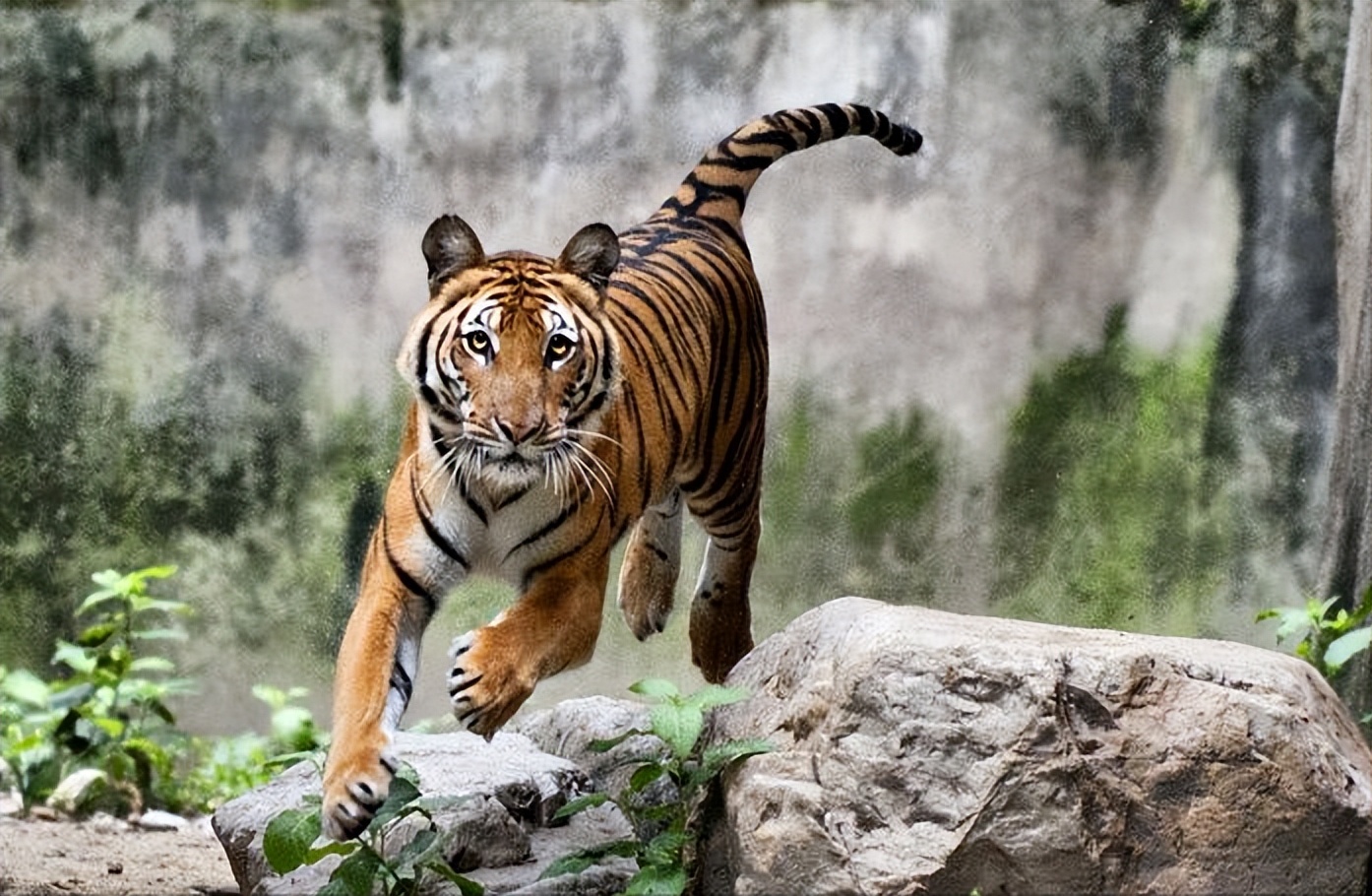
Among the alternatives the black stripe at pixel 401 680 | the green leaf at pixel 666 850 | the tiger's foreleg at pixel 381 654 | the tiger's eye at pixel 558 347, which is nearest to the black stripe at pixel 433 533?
the tiger's foreleg at pixel 381 654

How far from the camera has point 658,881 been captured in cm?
294

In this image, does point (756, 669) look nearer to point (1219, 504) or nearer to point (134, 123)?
point (1219, 504)

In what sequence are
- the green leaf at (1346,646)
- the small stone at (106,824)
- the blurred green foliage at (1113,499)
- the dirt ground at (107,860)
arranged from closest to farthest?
the green leaf at (1346,646) → the dirt ground at (107,860) → the small stone at (106,824) → the blurred green foliage at (1113,499)

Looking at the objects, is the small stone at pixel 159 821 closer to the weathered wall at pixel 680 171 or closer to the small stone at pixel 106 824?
the small stone at pixel 106 824

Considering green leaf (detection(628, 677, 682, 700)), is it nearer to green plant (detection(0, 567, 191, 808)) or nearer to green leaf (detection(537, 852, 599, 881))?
green leaf (detection(537, 852, 599, 881))

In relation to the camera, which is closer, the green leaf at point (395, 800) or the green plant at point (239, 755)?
the green leaf at point (395, 800)

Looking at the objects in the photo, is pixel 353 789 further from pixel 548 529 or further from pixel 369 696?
pixel 548 529

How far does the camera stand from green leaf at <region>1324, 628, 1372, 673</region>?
3.74 m

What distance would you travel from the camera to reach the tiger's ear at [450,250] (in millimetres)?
3463

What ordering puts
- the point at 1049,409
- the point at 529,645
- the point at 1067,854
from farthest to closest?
1. the point at 1049,409
2. the point at 529,645
3. the point at 1067,854

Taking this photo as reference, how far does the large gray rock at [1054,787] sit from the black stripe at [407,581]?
876mm

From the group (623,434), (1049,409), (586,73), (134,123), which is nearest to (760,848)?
(623,434)

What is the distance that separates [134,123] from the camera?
6137mm

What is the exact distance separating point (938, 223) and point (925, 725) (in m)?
3.45
